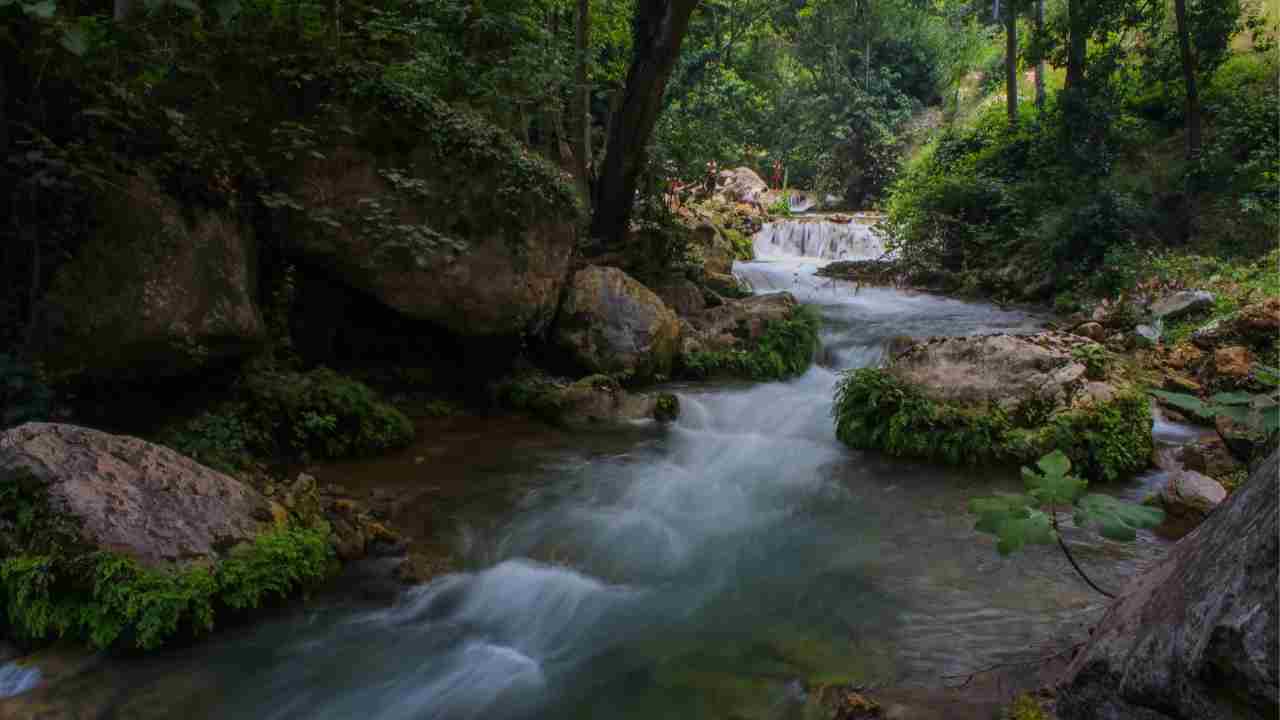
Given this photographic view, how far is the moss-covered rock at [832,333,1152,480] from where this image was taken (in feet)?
22.7

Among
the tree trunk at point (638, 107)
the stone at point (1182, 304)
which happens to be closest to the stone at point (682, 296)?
the tree trunk at point (638, 107)

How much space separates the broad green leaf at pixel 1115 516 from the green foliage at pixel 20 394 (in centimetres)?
602

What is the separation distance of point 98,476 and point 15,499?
0.37 m

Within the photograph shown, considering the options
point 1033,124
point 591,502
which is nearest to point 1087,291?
point 1033,124

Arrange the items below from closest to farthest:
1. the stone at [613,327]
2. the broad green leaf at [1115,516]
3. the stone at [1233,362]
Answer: the broad green leaf at [1115,516] → the stone at [1233,362] → the stone at [613,327]

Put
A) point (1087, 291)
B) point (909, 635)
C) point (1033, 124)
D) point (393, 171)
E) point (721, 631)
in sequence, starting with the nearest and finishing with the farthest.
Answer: point (909, 635) → point (721, 631) → point (393, 171) → point (1087, 291) → point (1033, 124)

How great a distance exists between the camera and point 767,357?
407 inches

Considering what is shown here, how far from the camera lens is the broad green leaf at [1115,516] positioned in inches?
102

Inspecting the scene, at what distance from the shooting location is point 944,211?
1775cm

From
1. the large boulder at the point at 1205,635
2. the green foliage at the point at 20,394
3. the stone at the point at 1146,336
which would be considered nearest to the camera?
the large boulder at the point at 1205,635

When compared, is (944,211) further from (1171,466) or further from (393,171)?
(393,171)

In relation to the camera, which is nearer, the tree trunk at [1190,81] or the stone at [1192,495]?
the stone at [1192,495]

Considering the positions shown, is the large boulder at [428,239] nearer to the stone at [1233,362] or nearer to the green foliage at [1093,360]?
the green foliage at [1093,360]

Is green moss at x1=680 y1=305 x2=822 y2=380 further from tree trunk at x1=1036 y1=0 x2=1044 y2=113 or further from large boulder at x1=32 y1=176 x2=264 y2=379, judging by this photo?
tree trunk at x1=1036 y1=0 x2=1044 y2=113
